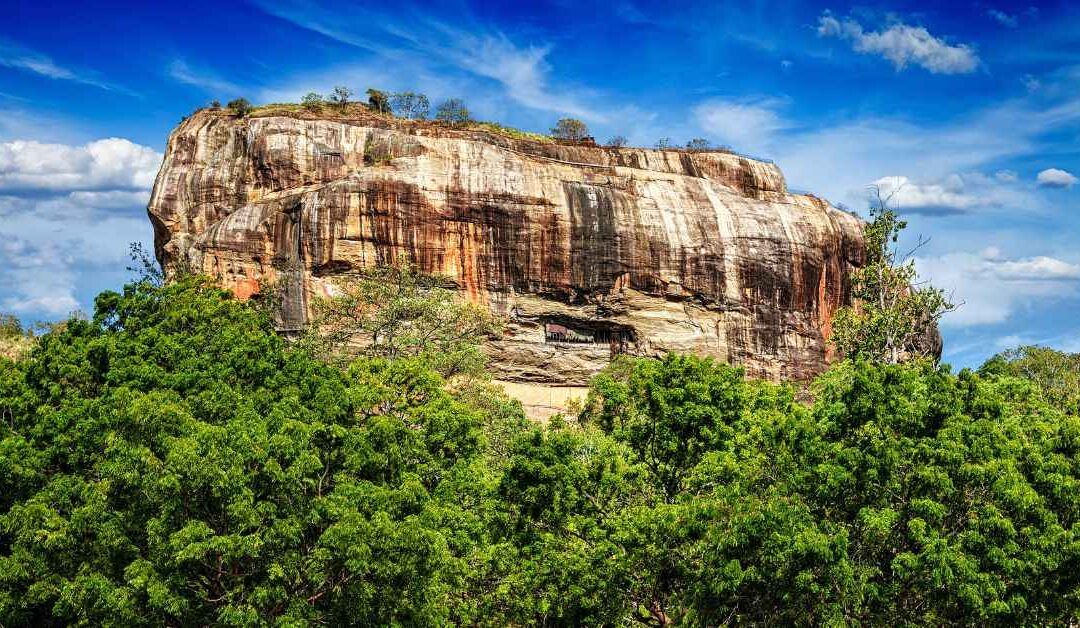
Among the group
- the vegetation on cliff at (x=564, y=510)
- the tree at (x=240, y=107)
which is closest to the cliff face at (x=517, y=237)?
the tree at (x=240, y=107)

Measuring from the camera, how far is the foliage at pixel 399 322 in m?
34.5

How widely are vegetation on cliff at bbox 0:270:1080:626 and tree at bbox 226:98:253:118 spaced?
28.4 meters

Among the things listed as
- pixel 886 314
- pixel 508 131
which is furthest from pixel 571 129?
pixel 886 314

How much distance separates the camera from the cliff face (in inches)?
1670

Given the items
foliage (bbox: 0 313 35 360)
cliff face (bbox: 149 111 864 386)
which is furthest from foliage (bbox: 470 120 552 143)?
foliage (bbox: 0 313 35 360)

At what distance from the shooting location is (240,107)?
156 ft

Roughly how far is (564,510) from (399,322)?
18.2 meters

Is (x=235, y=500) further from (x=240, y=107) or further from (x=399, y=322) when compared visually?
(x=240, y=107)

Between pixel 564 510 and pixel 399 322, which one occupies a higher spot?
pixel 399 322

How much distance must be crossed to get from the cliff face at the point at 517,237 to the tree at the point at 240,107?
0.78 meters

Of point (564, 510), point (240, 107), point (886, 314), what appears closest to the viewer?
point (564, 510)

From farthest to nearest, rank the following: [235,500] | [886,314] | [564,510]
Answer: [886,314], [564,510], [235,500]

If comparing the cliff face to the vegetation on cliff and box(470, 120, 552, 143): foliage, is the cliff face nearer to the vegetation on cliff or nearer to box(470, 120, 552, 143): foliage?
box(470, 120, 552, 143): foliage

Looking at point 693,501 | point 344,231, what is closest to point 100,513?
point 693,501
